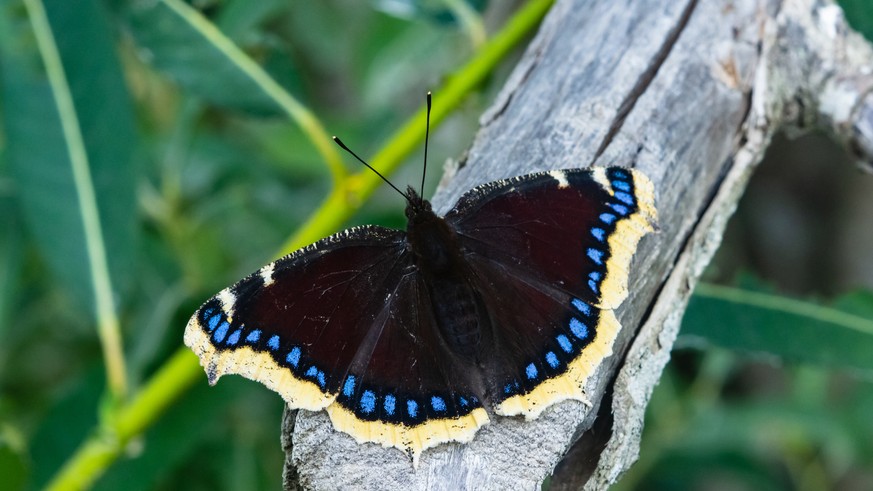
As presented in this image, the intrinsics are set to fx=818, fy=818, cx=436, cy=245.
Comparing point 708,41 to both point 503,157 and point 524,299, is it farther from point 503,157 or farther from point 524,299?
point 524,299

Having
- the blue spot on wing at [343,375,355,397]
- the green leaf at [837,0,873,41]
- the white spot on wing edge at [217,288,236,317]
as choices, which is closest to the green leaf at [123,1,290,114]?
the white spot on wing edge at [217,288,236,317]

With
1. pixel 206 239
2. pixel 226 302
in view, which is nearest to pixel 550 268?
pixel 226 302

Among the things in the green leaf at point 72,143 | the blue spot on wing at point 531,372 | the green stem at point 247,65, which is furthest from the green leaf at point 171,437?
the blue spot on wing at point 531,372

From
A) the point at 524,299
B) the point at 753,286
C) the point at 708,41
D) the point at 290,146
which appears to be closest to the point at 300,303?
the point at 524,299

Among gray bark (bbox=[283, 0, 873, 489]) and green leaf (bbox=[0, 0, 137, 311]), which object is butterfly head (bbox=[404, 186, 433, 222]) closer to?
gray bark (bbox=[283, 0, 873, 489])

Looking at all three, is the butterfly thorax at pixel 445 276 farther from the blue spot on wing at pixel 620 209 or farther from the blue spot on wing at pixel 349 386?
the blue spot on wing at pixel 620 209

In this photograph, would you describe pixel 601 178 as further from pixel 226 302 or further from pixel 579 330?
pixel 226 302
